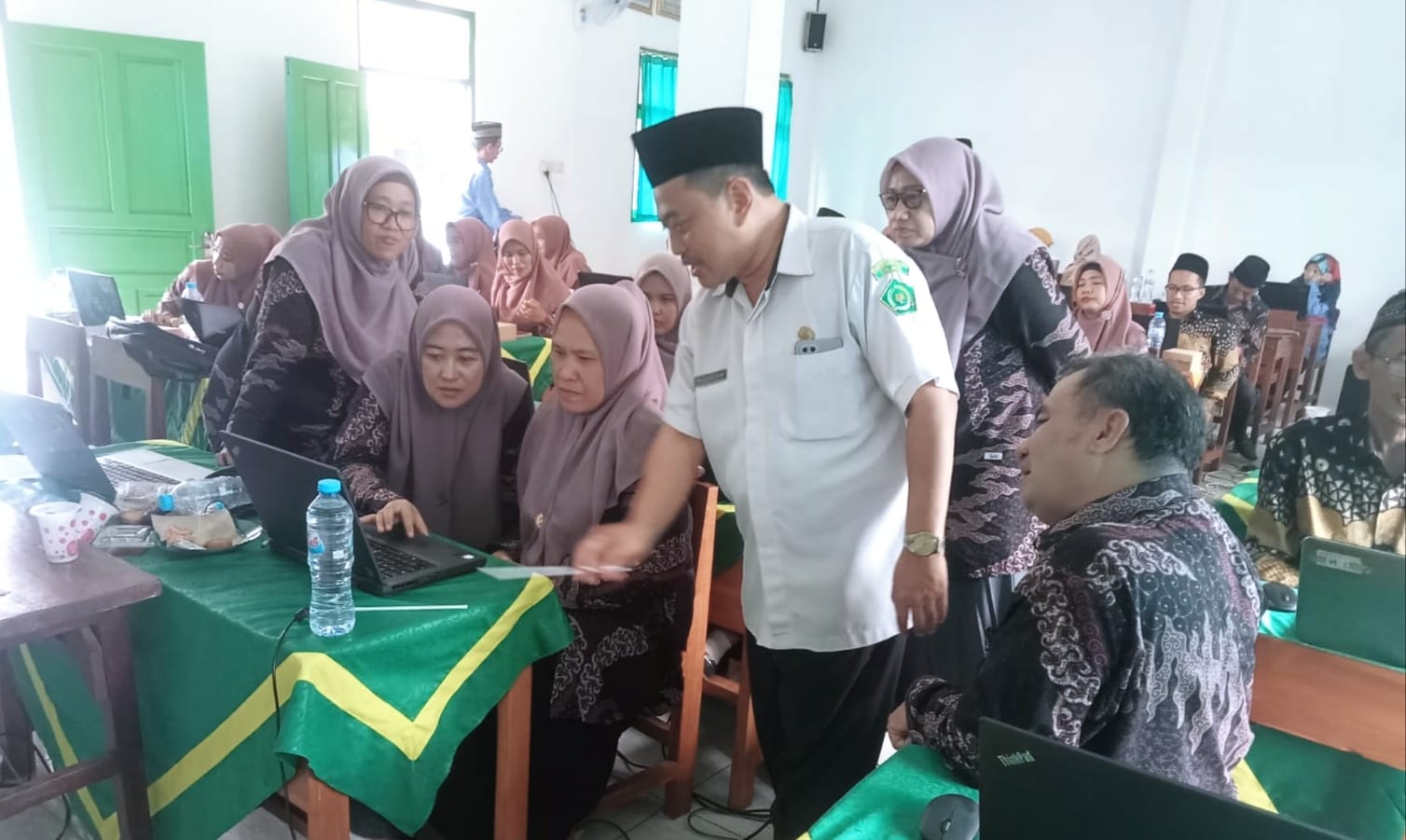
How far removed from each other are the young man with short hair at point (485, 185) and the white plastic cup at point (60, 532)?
191 inches

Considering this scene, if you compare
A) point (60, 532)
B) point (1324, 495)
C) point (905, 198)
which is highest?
point (905, 198)

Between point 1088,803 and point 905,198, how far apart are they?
4.55 feet

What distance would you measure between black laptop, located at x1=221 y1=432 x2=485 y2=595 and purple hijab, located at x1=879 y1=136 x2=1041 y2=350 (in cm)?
97

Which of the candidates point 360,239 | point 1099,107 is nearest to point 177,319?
point 360,239

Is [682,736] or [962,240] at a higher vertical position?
[962,240]

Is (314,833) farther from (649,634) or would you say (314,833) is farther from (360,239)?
(360,239)

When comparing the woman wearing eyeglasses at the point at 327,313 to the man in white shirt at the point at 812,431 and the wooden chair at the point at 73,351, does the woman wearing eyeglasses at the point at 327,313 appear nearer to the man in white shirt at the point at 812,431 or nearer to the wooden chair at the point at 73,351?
the wooden chair at the point at 73,351

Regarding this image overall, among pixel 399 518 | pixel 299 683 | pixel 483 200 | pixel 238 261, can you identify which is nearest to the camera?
pixel 299 683

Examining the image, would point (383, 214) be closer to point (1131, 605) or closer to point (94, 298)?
point (1131, 605)

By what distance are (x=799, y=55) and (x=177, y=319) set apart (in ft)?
10.6

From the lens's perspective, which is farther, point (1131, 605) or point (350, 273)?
point (350, 273)

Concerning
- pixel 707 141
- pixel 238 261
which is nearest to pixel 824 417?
pixel 707 141

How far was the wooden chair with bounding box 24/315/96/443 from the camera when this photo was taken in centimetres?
241

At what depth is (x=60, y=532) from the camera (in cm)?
130
